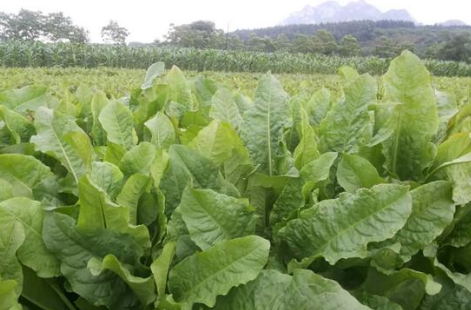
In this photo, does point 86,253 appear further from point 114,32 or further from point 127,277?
point 114,32

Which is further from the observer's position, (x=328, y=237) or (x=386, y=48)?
(x=386, y=48)

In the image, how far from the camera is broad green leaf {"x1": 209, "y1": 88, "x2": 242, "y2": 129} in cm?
150

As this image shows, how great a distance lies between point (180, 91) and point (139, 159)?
33.2 inches

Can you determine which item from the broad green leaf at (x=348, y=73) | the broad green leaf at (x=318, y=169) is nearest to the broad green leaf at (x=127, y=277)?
the broad green leaf at (x=318, y=169)

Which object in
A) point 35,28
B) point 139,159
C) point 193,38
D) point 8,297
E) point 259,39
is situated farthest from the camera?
point 35,28

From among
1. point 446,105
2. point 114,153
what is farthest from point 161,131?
point 446,105

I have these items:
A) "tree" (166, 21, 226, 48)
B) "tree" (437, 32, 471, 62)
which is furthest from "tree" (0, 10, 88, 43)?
"tree" (437, 32, 471, 62)

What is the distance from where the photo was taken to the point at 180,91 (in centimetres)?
195

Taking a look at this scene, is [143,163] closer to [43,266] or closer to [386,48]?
[43,266]

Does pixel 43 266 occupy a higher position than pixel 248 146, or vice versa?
pixel 248 146

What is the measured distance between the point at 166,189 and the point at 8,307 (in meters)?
0.43

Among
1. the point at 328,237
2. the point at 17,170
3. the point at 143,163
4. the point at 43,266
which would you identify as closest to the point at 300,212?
the point at 328,237

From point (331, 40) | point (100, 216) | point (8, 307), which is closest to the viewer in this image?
point (8, 307)

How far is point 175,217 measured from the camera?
1.02 metres
